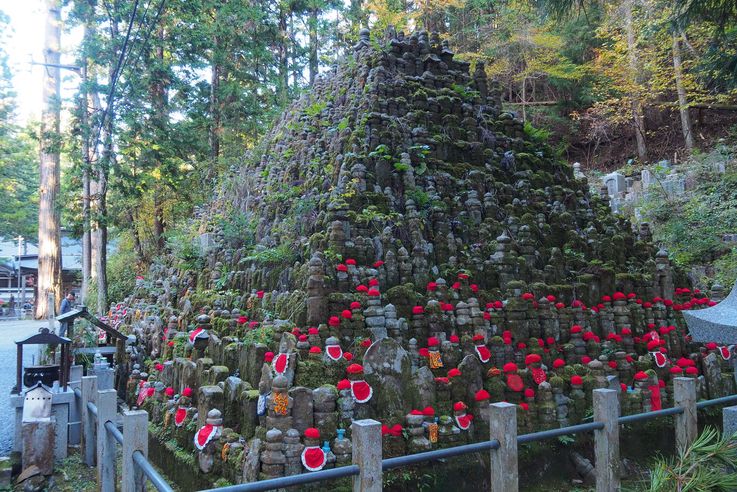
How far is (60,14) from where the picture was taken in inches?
751

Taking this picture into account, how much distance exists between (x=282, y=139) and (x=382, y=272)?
6.80m

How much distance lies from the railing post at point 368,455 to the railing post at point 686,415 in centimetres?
302

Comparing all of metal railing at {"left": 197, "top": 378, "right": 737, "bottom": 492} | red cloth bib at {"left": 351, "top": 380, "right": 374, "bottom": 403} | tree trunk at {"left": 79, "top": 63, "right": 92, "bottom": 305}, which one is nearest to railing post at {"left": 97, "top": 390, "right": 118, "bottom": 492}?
red cloth bib at {"left": 351, "top": 380, "right": 374, "bottom": 403}

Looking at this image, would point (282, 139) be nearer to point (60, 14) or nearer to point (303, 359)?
point (303, 359)

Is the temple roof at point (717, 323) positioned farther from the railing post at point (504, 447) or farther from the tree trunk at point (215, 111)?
the tree trunk at point (215, 111)

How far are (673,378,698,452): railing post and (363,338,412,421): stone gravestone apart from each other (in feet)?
8.60

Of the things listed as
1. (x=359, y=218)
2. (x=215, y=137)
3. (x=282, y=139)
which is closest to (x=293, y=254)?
(x=359, y=218)

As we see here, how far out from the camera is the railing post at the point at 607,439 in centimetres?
427

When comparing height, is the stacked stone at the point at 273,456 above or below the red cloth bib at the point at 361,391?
below

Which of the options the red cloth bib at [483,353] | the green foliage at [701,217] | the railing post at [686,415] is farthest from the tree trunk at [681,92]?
the railing post at [686,415]

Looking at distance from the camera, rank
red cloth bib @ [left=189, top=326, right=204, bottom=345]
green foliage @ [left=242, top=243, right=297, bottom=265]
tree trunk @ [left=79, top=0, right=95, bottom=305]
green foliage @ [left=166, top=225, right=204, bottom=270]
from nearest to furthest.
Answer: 1. red cloth bib @ [left=189, top=326, right=204, bottom=345]
2. green foliage @ [left=242, top=243, right=297, bottom=265]
3. green foliage @ [left=166, top=225, right=204, bottom=270]
4. tree trunk @ [left=79, top=0, right=95, bottom=305]

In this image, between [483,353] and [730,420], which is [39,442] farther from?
[730,420]

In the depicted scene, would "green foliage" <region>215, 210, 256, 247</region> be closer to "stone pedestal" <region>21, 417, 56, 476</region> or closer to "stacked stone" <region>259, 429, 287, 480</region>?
"stone pedestal" <region>21, 417, 56, 476</region>

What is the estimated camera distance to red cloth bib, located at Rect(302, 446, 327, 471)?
5227mm
